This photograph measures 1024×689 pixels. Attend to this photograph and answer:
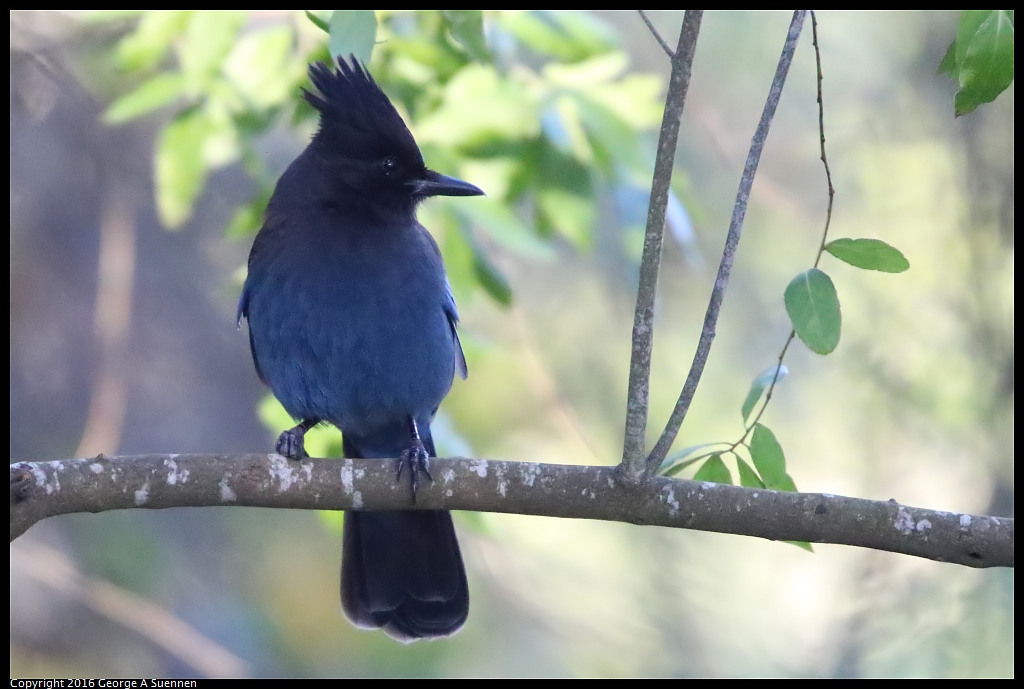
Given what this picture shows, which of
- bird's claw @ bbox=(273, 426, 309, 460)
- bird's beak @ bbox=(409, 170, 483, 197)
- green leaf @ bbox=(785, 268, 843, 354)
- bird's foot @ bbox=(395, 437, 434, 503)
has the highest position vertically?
bird's beak @ bbox=(409, 170, 483, 197)

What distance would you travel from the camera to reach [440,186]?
145 inches

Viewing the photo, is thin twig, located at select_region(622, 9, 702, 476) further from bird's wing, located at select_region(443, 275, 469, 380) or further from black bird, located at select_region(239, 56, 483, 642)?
bird's wing, located at select_region(443, 275, 469, 380)

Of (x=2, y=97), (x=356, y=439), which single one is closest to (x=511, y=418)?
(x=356, y=439)

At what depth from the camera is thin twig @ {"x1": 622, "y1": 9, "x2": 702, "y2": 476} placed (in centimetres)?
252

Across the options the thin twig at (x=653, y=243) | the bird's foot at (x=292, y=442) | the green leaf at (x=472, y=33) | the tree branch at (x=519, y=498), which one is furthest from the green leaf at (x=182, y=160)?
the thin twig at (x=653, y=243)

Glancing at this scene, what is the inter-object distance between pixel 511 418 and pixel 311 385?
2.00 metres

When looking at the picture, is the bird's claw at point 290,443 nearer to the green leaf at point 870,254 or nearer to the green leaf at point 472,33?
the green leaf at point 472,33

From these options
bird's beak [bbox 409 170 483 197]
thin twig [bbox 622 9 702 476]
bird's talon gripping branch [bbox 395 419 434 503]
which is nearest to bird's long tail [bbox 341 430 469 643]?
bird's talon gripping branch [bbox 395 419 434 503]

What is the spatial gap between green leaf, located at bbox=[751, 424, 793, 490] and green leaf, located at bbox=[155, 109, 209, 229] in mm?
2301

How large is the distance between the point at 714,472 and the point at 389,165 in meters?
1.73

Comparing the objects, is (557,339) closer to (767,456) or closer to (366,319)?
(366,319)

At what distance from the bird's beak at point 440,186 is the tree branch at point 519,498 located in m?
1.20

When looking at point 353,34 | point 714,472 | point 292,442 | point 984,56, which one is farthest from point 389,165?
point 984,56
